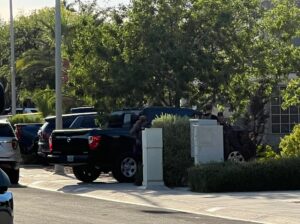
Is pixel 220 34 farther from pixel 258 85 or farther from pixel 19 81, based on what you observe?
pixel 19 81

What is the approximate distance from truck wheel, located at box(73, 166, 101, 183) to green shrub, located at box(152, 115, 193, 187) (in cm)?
301

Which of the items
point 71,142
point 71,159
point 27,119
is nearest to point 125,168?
point 71,159

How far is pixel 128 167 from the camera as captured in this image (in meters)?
24.1

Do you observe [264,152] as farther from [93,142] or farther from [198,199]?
[198,199]

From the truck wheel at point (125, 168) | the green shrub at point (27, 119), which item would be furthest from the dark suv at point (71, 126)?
the green shrub at point (27, 119)

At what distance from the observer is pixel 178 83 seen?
95.5ft

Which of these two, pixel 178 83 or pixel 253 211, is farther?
pixel 178 83

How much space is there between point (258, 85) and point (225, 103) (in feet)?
5.16

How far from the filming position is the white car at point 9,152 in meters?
24.9

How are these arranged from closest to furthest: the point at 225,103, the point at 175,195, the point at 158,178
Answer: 1. the point at 175,195
2. the point at 158,178
3. the point at 225,103

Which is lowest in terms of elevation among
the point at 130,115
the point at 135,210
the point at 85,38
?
the point at 135,210

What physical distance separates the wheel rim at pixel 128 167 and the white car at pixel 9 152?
2947 millimetres

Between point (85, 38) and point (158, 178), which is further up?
point (85, 38)

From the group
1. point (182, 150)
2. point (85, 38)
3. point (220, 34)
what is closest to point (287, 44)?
point (220, 34)
